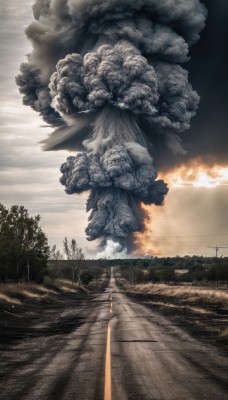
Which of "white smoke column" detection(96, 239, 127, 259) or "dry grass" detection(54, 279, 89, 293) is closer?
"dry grass" detection(54, 279, 89, 293)

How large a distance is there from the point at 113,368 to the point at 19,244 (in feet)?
132

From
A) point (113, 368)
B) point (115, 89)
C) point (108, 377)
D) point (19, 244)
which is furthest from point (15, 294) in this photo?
point (115, 89)

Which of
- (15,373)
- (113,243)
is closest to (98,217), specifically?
(113,243)

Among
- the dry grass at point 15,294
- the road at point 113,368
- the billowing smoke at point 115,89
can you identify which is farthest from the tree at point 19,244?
the billowing smoke at point 115,89

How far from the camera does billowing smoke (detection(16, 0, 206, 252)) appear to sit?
110 meters

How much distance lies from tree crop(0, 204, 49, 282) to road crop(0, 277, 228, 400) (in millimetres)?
31097

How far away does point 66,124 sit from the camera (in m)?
125

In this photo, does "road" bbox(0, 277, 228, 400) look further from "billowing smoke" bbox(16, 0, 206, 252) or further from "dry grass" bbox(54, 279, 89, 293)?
"billowing smoke" bbox(16, 0, 206, 252)

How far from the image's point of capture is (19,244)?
166 feet

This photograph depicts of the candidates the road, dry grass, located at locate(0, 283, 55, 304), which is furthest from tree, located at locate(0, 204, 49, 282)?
the road

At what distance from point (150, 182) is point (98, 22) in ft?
129

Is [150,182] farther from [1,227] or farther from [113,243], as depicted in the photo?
[1,227]

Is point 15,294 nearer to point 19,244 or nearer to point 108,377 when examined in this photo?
point 19,244

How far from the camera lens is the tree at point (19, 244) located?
48.6 metres
